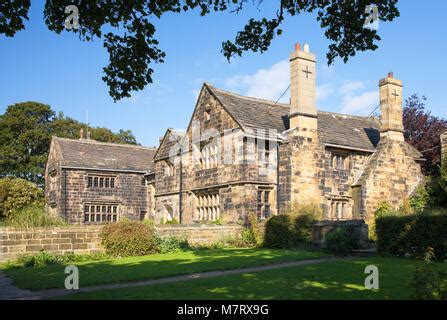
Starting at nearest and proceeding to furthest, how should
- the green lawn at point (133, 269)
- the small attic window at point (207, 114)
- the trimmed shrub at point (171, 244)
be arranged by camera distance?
the green lawn at point (133, 269)
the trimmed shrub at point (171, 244)
the small attic window at point (207, 114)

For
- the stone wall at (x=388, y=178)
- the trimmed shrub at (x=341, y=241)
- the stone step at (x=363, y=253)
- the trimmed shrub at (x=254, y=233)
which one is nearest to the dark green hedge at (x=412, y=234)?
the stone step at (x=363, y=253)

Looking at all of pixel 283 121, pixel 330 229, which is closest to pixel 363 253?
pixel 330 229

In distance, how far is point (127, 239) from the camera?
18.8 metres

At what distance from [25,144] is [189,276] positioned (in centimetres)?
4610

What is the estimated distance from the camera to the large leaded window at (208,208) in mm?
27047

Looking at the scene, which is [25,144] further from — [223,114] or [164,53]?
[164,53]

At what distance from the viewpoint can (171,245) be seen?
20453 mm

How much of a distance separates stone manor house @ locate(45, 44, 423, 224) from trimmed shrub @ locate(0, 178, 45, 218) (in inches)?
118

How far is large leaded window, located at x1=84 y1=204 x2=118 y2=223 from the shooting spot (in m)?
Answer: 36.0

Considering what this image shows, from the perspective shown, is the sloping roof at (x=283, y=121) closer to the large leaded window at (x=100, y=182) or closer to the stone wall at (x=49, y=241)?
the stone wall at (x=49, y=241)

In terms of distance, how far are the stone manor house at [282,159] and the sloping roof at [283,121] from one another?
3.3 inches

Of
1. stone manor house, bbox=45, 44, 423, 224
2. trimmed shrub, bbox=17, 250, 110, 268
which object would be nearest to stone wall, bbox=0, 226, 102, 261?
trimmed shrub, bbox=17, 250, 110, 268
